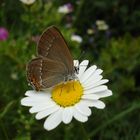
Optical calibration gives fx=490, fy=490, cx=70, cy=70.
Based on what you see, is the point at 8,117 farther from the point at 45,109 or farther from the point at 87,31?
the point at 87,31

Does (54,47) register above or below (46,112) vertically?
above

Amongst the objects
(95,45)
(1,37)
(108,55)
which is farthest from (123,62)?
(1,37)

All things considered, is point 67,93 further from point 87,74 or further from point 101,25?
point 101,25

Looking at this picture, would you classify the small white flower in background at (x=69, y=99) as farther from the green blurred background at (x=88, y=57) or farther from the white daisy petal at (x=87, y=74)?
the green blurred background at (x=88, y=57)

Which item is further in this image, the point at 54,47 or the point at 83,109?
the point at 54,47

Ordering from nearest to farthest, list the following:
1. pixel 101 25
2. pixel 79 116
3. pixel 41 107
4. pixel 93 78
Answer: pixel 79 116 → pixel 41 107 → pixel 93 78 → pixel 101 25

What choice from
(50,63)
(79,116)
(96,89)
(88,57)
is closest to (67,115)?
(79,116)

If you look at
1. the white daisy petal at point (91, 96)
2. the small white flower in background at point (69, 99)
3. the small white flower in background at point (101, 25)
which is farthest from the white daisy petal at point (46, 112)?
the small white flower in background at point (101, 25)

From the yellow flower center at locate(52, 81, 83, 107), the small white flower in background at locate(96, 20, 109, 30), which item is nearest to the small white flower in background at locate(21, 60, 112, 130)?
the yellow flower center at locate(52, 81, 83, 107)
